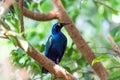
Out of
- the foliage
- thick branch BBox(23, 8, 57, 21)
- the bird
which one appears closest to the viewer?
the foliage

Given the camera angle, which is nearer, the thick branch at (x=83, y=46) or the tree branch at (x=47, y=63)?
the tree branch at (x=47, y=63)

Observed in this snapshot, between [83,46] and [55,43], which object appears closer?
[83,46]

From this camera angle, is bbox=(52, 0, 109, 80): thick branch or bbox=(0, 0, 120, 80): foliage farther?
bbox=(52, 0, 109, 80): thick branch

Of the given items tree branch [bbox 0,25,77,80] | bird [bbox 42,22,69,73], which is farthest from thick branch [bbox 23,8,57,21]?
bird [bbox 42,22,69,73]

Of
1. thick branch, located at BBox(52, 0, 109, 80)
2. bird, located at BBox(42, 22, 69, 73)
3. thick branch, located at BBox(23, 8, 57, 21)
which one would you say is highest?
thick branch, located at BBox(23, 8, 57, 21)

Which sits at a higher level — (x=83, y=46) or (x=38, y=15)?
(x=38, y=15)

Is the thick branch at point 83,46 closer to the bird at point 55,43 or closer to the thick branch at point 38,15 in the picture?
the thick branch at point 38,15

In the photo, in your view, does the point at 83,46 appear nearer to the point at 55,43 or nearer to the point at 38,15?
the point at 38,15

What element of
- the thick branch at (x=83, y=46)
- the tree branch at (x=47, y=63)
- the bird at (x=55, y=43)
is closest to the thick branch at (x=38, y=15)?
the thick branch at (x=83, y=46)

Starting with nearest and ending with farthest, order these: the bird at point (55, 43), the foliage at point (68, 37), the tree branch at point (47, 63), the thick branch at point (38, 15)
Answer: the tree branch at point (47, 63), the foliage at point (68, 37), the thick branch at point (38, 15), the bird at point (55, 43)

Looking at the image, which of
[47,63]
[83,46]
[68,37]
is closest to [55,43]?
[68,37]

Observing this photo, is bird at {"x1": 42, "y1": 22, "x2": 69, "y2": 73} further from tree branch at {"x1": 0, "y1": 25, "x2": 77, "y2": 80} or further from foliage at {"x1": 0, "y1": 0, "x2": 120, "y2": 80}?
tree branch at {"x1": 0, "y1": 25, "x2": 77, "y2": 80}

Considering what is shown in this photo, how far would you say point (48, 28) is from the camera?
125 inches

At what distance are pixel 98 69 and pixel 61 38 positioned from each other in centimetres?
89
